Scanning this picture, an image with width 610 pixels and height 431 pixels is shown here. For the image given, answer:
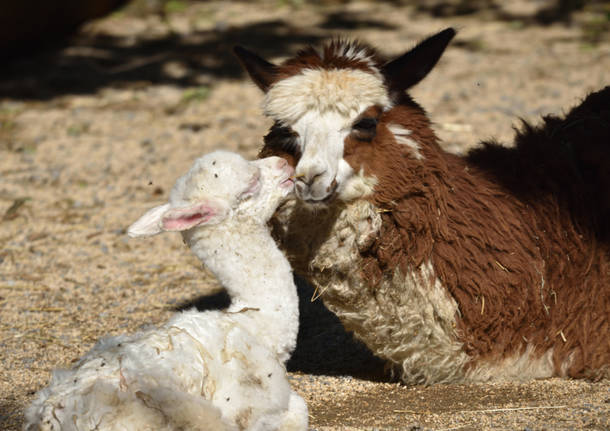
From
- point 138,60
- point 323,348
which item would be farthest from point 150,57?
point 323,348

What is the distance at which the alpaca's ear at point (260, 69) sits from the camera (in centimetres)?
409

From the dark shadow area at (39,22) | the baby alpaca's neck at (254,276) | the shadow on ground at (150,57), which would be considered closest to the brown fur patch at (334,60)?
the baby alpaca's neck at (254,276)

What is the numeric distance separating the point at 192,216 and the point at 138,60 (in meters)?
8.90

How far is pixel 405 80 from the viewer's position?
397cm

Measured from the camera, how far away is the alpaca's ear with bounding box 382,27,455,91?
3.95 metres

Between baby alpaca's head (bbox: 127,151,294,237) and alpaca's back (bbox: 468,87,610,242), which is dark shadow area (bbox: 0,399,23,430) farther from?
alpaca's back (bbox: 468,87,610,242)

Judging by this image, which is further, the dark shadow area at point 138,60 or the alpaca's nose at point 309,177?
the dark shadow area at point 138,60

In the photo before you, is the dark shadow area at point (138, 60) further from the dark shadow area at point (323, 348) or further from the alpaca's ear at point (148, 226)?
the alpaca's ear at point (148, 226)

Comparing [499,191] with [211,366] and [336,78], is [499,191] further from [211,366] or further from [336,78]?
[211,366]

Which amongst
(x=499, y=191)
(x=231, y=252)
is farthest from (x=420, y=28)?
(x=231, y=252)

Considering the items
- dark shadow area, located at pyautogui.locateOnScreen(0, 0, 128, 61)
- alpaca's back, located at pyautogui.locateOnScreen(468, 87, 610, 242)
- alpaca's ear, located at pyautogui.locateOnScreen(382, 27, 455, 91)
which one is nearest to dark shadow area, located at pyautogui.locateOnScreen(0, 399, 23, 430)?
alpaca's ear, located at pyautogui.locateOnScreen(382, 27, 455, 91)

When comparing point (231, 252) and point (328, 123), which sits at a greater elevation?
point (328, 123)

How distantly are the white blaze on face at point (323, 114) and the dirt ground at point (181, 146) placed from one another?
43.7 inches

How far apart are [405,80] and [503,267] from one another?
1041mm
